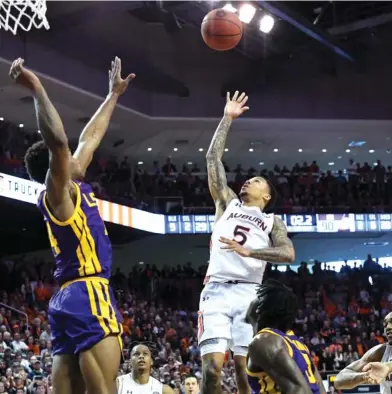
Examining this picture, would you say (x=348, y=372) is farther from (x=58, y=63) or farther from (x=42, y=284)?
(x=58, y=63)

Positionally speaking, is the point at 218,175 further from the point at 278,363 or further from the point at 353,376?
the point at 278,363

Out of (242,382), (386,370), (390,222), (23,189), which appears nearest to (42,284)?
(23,189)

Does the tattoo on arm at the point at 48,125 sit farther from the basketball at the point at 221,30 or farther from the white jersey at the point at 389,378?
the basketball at the point at 221,30

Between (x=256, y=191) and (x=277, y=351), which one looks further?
(x=256, y=191)

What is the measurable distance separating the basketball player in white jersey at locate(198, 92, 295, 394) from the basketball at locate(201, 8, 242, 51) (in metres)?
3.01

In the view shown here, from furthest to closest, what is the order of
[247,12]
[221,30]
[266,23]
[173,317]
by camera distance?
[266,23], [173,317], [247,12], [221,30]

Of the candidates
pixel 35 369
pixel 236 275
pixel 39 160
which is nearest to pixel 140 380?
pixel 236 275

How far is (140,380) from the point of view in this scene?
798 centimetres

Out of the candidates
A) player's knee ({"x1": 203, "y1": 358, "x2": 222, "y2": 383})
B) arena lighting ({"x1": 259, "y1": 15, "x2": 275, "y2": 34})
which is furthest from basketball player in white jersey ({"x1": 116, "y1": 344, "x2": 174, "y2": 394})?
arena lighting ({"x1": 259, "y1": 15, "x2": 275, "y2": 34})

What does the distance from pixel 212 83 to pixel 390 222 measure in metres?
7.22

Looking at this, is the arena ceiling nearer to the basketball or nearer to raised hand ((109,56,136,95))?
the basketball

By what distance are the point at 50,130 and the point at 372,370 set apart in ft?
8.44

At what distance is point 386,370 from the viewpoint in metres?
5.21

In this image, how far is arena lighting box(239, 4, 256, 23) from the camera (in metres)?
21.0
